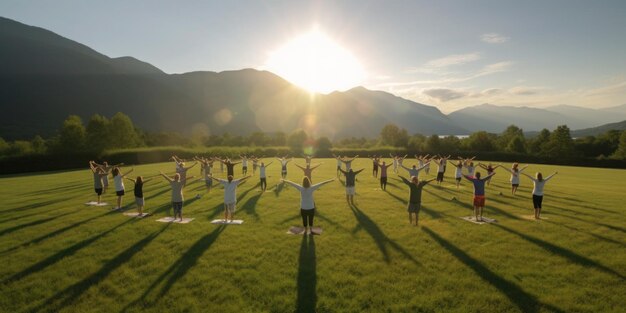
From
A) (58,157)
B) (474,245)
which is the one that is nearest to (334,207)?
(474,245)

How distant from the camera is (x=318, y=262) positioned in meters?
10.9

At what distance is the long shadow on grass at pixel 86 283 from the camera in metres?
8.47

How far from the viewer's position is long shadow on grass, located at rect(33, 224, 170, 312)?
8469mm

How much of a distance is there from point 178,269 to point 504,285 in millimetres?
10277

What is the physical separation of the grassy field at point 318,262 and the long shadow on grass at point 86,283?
33mm

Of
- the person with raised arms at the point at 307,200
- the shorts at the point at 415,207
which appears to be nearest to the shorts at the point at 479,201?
the shorts at the point at 415,207

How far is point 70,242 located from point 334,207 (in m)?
13.1

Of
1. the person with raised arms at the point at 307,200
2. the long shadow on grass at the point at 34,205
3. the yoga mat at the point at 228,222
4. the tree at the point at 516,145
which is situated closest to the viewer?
the person with raised arms at the point at 307,200

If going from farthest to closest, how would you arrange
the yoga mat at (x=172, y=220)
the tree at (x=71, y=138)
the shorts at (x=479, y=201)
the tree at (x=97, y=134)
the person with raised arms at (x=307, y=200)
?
the tree at (x=97, y=134)
the tree at (x=71, y=138)
the yoga mat at (x=172, y=220)
the shorts at (x=479, y=201)
the person with raised arms at (x=307, y=200)

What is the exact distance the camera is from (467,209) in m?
18.7

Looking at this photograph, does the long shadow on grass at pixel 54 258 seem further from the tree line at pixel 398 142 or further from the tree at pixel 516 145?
the tree at pixel 516 145

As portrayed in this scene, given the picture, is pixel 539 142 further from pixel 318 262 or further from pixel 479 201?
pixel 318 262

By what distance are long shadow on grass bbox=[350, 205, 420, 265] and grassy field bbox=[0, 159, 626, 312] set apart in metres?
0.07

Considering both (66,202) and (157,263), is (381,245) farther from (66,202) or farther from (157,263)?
(66,202)
